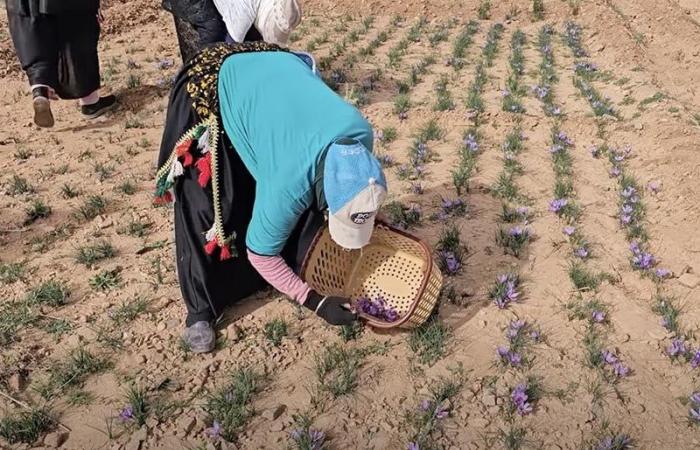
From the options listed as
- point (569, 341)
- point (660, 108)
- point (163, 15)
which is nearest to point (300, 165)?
point (569, 341)

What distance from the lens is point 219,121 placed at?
9.04 ft

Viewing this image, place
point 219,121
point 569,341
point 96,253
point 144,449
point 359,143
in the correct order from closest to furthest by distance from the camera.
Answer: point 359,143 → point 144,449 → point 219,121 → point 569,341 → point 96,253

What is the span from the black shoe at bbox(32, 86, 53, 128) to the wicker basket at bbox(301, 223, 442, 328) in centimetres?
283

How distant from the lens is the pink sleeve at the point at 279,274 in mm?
2695

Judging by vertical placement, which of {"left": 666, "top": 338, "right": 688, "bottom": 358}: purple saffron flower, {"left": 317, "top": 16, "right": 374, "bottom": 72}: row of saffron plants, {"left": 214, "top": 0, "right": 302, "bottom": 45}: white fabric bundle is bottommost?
{"left": 317, "top": 16, "right": 374, "bottom": 72}: row of saffron plants

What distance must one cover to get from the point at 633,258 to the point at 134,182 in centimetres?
312

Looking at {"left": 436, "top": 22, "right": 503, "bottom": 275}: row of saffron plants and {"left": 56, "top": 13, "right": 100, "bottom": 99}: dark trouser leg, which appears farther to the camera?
{"left": 56, "top": 13, "right": 100, "bottom": 99}: dark trouser leg

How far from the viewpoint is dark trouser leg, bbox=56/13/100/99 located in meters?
5.04

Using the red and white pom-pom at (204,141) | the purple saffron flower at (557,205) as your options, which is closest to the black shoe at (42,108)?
the red and white pom-pom at (204,141)

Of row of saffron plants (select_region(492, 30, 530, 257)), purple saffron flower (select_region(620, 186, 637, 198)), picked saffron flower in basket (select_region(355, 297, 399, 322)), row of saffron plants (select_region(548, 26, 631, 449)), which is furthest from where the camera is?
purple saffron flower (select_region(620, 186, 637, 198))

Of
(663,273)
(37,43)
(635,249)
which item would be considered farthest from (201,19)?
(663,273)

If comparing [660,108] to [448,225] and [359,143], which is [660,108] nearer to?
[448,225]

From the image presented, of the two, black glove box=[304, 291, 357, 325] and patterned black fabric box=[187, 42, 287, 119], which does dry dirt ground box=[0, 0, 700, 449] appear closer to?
black glove box=[304, 291, 357, 325]

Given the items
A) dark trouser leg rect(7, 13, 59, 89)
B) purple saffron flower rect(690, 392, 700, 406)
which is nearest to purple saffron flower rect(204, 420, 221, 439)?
purple saffron flower rect(690, 392, 700, 406)
